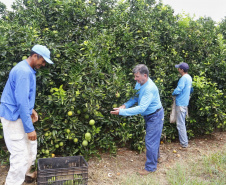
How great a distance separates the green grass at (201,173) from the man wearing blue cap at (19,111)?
2129mm

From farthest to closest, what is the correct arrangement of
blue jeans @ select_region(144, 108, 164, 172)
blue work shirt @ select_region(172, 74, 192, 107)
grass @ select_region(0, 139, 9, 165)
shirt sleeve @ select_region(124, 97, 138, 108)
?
blue work shirt @ select_region(172, 74, 192, 107) → shirt sleeve @ select_region(124, 97, 138, 108) → blue jeans @ select_region(144, 108, 164, 172) → grass @ select_region(0, 139, 9, 165)

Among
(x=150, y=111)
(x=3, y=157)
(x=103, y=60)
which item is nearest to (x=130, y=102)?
(x=150, y=111)

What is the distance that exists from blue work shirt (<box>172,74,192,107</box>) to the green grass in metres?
1.27

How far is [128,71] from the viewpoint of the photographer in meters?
5.02

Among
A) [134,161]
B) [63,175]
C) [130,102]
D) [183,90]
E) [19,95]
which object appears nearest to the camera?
[19,95]

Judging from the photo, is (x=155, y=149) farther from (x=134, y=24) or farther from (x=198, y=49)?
(x=198, y=49)

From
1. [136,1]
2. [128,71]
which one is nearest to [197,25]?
[136,1]

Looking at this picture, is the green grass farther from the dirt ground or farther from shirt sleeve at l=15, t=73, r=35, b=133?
shirt sleeve at l=15, t=73, r=35, b=133

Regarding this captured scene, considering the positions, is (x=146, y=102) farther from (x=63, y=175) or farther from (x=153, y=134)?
(x=63, y=175)

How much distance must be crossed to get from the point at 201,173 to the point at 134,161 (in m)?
1.17

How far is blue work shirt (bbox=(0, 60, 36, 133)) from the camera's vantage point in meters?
2.70

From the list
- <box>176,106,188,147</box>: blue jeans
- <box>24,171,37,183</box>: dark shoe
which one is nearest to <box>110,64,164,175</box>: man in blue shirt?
<box>176,106,188,147</box>: blue jeans

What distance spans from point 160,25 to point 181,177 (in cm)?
338

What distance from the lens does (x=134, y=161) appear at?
4.38 m
